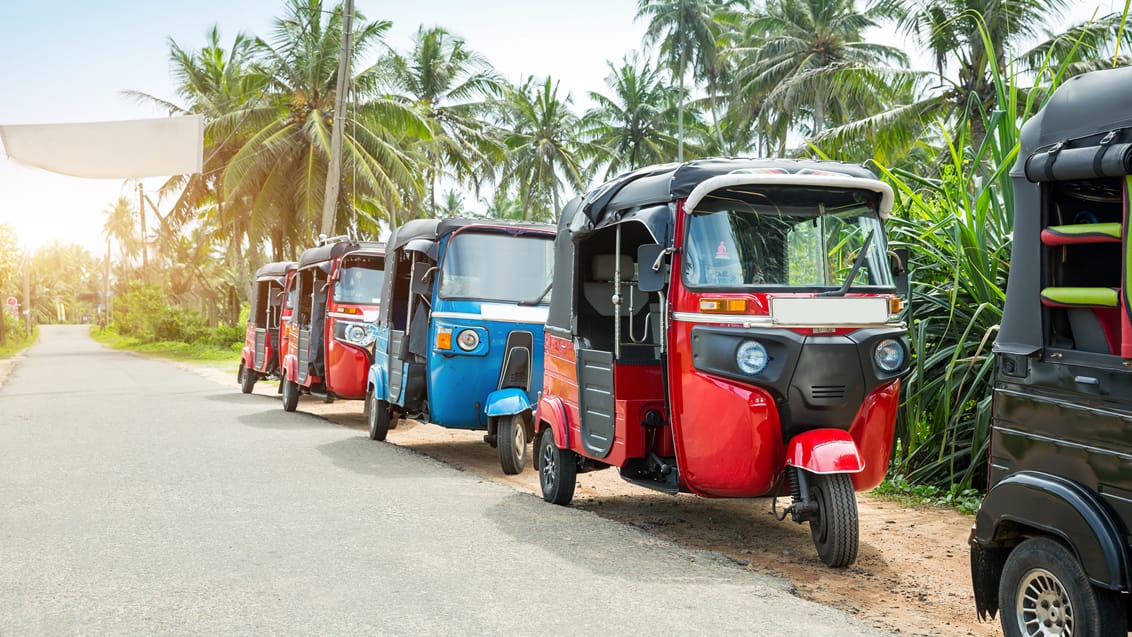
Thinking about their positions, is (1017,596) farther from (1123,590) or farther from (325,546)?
(325,546)

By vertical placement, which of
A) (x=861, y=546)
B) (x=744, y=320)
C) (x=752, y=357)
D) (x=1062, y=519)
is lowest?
(x=861, y=546)

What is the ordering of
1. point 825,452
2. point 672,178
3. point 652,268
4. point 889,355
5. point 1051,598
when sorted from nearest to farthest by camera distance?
→ point 1051,598 → point 825,452 → point 889,355 → point 652,268 → point 672,178

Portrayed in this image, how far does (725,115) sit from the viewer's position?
49656 mm

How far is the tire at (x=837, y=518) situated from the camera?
20.1ft

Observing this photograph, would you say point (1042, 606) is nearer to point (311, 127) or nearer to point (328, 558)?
point (328, 558)

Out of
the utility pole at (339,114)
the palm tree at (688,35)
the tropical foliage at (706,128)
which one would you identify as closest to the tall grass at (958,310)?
the tropical foliage at (706,128)

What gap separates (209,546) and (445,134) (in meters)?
35.3

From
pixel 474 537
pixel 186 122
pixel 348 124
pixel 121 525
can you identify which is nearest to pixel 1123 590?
pixel 474 537

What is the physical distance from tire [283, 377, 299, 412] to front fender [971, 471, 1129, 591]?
1339 centimetres

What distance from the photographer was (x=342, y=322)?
1472cm

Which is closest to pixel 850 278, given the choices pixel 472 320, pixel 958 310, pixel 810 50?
pixel 958 310

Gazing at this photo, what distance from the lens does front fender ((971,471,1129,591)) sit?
3.69 meters

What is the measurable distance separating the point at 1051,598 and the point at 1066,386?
83 centimetres

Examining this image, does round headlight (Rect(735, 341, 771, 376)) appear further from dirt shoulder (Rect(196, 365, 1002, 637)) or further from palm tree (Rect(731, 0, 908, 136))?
palm tree (Rect(731, 0, 908, 136))
